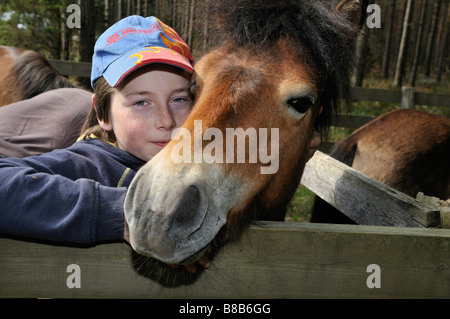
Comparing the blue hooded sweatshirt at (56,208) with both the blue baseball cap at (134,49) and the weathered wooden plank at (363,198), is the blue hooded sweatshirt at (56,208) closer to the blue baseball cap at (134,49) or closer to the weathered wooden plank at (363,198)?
the blue baseball cap at (134,49)

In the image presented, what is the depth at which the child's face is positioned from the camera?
196 cm

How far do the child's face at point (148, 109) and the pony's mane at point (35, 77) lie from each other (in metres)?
2.82

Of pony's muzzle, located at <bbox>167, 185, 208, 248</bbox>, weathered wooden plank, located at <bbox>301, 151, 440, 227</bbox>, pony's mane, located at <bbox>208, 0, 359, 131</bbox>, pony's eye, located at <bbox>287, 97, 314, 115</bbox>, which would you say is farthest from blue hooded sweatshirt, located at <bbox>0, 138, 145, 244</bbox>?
weathered wooden plank, located at <bbox>301, 151, 440, 227</bbox>

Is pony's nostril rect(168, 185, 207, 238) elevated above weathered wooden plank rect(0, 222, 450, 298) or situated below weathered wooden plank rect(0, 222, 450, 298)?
above

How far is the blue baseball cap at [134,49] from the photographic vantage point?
1.93 m

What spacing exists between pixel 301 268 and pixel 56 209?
3.05 feet

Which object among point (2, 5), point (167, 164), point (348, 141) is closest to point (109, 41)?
point (167, 164)

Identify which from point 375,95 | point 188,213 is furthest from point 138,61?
point 375,95

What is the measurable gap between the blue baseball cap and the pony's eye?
1.81ft

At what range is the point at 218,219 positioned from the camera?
1.49 meters

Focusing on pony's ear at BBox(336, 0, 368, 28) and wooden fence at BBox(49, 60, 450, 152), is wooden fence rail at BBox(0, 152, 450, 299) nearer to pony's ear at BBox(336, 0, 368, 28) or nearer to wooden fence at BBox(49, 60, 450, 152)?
pony's ear at BBox(336, 0, 368, 28)

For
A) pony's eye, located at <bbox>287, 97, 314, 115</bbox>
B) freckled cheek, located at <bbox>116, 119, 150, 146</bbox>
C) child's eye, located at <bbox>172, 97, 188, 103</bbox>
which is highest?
pony's eye, located at <bbox>287, 97, 314, 115</bbox>

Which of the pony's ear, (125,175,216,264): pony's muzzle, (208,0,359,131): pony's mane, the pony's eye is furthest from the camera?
the pony's ear
